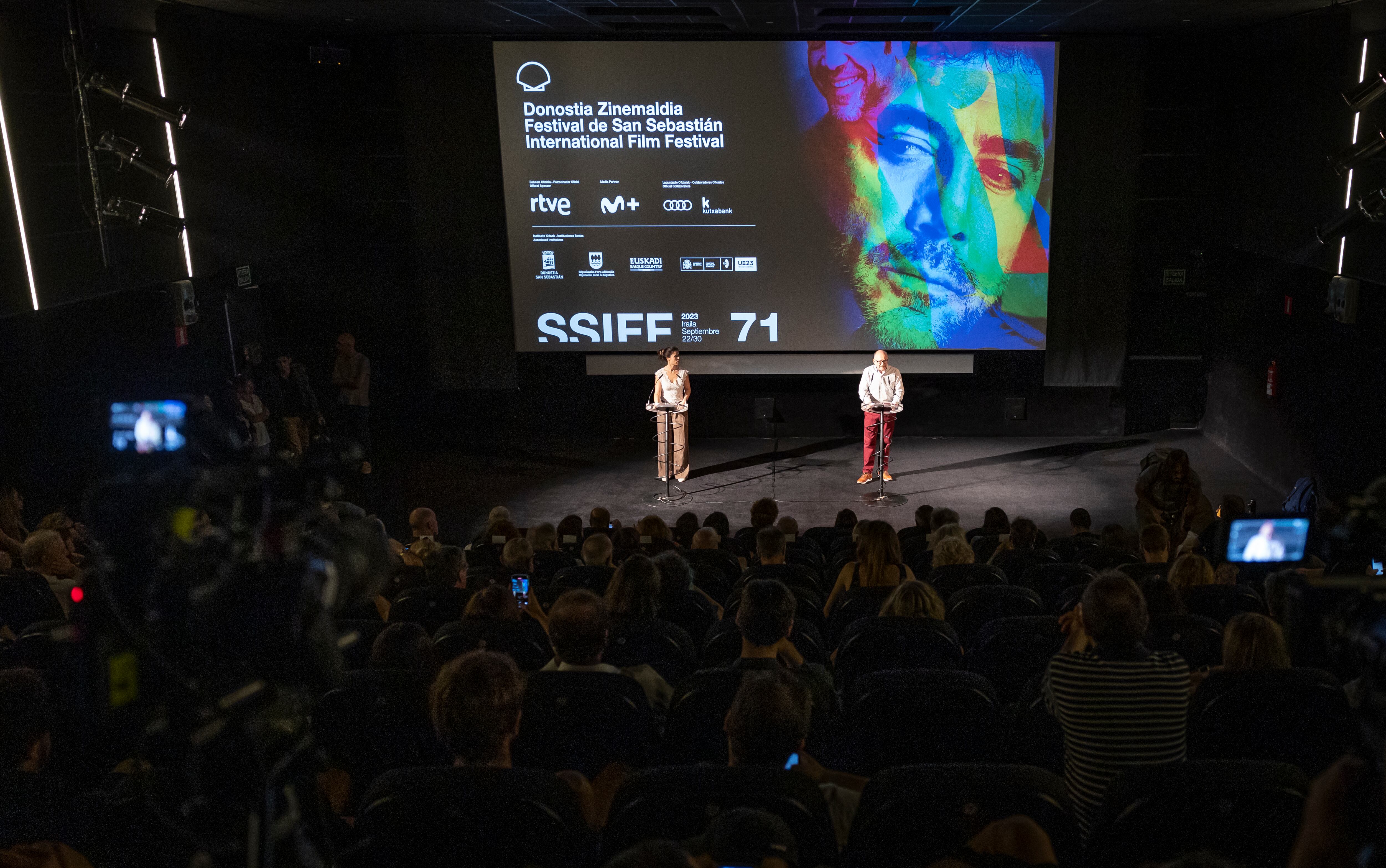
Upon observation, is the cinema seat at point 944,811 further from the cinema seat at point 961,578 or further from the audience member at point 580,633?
the cinema seat at point 961,578

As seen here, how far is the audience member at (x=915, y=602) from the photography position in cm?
403

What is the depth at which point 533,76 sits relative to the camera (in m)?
10.4

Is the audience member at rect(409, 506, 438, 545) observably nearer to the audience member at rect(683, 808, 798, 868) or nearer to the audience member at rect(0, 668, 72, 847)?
the audience member at rect(0, 668, 72, 847)

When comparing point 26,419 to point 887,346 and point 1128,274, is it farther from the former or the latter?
point 1128,274

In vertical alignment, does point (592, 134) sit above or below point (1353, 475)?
above

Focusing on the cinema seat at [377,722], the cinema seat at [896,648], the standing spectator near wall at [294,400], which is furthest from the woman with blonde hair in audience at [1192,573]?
the standing spectator near wall at [294,400]

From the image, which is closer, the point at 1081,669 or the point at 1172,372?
the point at 1081,669

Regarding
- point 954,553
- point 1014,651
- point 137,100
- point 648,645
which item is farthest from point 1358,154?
point 137,100

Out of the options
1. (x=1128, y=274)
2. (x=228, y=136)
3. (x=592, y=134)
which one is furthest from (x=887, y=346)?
(x=228, y=136)

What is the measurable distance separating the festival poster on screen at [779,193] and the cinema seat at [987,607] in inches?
263

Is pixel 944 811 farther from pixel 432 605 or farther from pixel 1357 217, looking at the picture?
pixel 1357 217

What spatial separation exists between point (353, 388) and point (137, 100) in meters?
3.78

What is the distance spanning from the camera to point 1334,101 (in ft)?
27.9

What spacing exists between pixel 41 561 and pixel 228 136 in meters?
5.19
